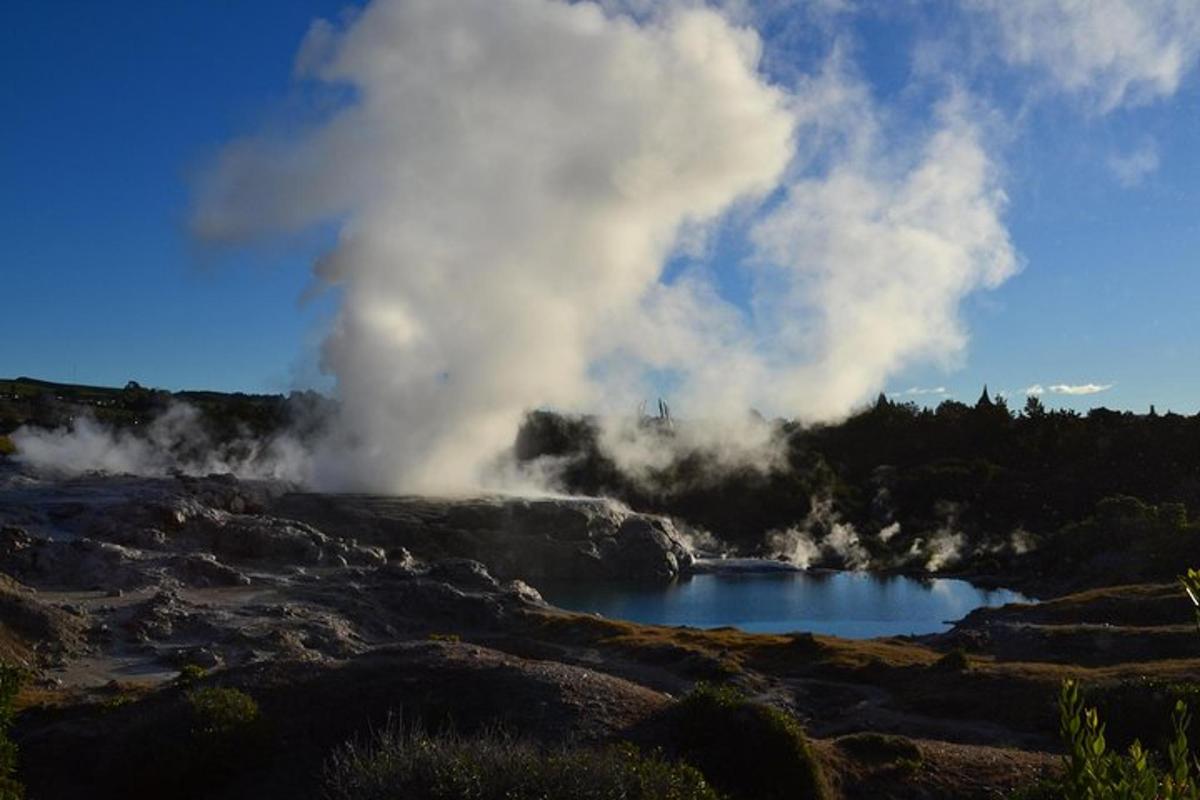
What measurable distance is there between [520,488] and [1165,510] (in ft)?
215

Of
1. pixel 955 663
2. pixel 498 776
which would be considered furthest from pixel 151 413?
pixel 498 776

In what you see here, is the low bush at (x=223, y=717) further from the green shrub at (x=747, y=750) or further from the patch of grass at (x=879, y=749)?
the patch of grass at (x=879, y=749)

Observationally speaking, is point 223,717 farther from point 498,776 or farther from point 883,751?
point 883,751

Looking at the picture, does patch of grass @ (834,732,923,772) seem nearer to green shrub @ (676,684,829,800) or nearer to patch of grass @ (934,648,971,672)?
green shrub @ (676,684,829,800)

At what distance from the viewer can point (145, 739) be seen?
21.0 m

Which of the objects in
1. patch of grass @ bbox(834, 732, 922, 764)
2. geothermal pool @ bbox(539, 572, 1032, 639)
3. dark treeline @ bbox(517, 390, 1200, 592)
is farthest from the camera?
dark treeline @ bbox(517, 390, 1200, 592)

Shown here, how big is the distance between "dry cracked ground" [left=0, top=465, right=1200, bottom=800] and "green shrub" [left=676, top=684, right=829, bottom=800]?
1007mm

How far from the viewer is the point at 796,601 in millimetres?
79938

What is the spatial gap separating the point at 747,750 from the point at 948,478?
363 ft

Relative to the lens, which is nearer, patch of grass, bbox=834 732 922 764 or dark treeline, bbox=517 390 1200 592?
patch of grass, bbox=834 732 922 764

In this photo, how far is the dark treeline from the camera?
106625mm

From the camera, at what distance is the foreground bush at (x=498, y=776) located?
14031 millimetres

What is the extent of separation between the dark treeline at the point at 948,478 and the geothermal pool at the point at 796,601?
1180 cm

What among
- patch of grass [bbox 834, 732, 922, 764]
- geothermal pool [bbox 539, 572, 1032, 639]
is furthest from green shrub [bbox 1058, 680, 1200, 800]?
geothermal pool [bbox 539, 572, 1032, 639]
